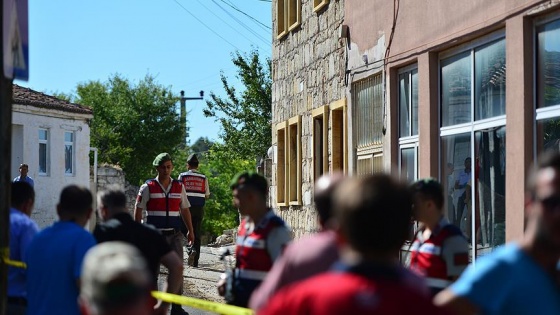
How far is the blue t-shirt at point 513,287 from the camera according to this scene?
3869mm

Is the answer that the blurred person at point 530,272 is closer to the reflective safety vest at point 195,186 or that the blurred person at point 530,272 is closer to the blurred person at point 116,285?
the blurred person at point 116,285

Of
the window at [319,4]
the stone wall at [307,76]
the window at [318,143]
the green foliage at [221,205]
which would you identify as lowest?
the green foliage at [221,205]

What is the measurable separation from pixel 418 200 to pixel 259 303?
2.80 metres

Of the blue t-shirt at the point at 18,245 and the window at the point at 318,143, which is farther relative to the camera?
the window at the point at 318,143

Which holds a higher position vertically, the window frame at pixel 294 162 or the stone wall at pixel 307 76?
the stone wall at pixel 307 76

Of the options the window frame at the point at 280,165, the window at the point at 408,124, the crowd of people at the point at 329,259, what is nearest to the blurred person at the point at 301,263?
the crowd of people at the point at 329,259

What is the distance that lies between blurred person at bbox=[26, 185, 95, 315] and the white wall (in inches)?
1375

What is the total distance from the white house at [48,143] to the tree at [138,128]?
76.1ft

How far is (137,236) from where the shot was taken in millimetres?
7363

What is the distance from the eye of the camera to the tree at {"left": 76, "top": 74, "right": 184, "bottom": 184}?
7294 cm

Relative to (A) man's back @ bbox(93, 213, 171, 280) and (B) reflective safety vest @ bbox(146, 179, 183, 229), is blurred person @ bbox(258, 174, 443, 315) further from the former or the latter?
(B) reflective safety vest @ bbox(146, 179, 183, 229)

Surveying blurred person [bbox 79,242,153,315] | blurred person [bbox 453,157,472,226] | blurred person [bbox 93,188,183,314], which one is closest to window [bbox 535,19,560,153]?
blurred person [bbox 453,157,472,226]

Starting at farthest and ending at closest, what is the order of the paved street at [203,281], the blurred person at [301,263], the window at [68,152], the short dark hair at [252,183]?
the window at [68,152], the paved street at [203,281], the short dark hair at [252,183], the blurred person at [301,263]

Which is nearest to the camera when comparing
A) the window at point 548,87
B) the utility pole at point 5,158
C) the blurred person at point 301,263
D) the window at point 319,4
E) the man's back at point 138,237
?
the blurred person at point 301,263
